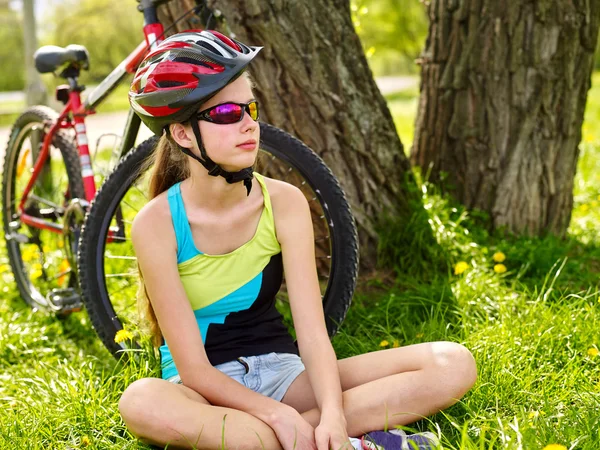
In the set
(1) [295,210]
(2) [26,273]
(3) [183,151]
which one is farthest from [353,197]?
(2) [26,273]

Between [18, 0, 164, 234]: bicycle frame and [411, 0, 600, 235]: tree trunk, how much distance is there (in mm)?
1497

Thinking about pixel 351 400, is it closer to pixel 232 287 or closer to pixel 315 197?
pixel 232 287

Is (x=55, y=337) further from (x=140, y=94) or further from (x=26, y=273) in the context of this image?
(x=140, y=94)

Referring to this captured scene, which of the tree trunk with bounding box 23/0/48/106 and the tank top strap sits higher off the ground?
the tree trunk with bounding box 23/0/48/106

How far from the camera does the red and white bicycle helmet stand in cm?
218

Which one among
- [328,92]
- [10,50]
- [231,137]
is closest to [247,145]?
[231,137]

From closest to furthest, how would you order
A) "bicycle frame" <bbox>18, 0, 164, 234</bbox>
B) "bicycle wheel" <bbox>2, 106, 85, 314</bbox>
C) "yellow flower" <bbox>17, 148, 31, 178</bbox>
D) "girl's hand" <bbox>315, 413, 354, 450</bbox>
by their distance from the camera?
"girl's hand" <bbox>315, 413, 354, 450</bbox> < "bicycle frame" <bbox>18, 0, 164, 234</bbox> < "bicycle wheel" <bbox>2, 106, 85, 314</bbox> < "yellow flower" <bbox>17, 148, 31, 178</bbox>

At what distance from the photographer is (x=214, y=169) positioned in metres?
2.25

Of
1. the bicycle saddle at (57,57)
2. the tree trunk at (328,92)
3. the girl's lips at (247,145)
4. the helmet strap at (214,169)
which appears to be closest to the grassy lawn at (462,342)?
the tree trunk at (328,92)

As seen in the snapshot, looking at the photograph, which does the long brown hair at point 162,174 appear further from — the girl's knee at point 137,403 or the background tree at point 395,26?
the background tree at point 395,26

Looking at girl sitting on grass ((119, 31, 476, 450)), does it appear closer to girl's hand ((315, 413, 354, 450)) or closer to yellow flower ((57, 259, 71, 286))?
girl's hand ((315, 413, 354, 450))

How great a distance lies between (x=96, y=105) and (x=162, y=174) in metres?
1.04

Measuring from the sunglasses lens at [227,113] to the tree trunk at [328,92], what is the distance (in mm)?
1117

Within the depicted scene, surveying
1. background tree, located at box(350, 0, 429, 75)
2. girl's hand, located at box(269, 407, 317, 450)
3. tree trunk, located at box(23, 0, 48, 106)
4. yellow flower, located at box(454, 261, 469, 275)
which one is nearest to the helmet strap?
girl's hand, located at box(269, 407, 317, 450)
